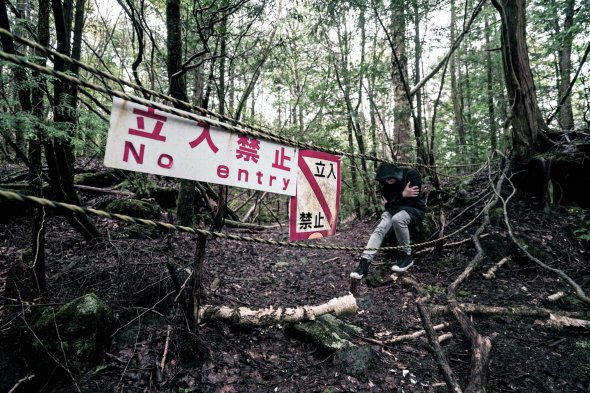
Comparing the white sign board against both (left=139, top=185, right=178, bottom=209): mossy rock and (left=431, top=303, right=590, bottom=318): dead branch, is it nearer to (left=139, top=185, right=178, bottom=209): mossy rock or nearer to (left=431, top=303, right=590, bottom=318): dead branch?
(left=431, top=303, right=590, bottom=318): dead branch

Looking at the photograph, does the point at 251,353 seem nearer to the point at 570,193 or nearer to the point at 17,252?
the point at 17,252

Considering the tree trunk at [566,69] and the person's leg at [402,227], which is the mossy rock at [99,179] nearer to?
the person's leg at [402,227]

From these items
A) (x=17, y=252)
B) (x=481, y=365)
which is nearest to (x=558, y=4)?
(x=481, y=365)

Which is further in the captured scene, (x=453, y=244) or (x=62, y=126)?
(x=453, y=244)

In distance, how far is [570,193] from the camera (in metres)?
5.88

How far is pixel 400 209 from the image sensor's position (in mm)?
4633

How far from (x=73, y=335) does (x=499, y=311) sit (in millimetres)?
4711

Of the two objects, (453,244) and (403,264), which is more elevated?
(453,244)

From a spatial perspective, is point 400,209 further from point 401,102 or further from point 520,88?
point 401,102

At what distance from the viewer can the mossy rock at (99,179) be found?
7207 millimetres

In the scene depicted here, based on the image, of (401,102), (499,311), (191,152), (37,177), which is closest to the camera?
(191,152)

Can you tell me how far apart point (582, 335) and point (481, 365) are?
5.02 ft

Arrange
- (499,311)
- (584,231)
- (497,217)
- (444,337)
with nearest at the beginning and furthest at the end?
1. (444,337)
2. (499,311)
3. (584,231)
4. (497,217)

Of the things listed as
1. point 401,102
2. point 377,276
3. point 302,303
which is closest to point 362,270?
point 377,276
